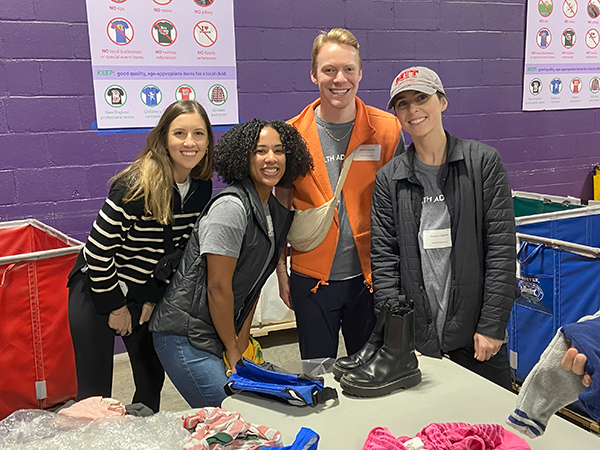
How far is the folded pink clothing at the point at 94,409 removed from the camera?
1.27m

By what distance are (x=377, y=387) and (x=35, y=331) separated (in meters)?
2.03

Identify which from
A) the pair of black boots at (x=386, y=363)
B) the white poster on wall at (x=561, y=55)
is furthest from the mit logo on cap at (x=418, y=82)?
the white poster on wall at (x=561, y=55)

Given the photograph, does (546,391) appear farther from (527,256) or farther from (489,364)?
(527,256)

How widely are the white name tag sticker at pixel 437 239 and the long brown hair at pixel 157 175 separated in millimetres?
884

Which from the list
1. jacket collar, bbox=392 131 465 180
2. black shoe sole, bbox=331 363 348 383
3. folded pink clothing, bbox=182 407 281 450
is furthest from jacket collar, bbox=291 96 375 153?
folded pink clothing, bbox=182 407 281 450

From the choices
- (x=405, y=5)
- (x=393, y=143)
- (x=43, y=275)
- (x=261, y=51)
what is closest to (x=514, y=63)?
(x=405, y=5)

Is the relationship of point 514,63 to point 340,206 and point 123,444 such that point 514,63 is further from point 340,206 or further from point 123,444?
point 123,444

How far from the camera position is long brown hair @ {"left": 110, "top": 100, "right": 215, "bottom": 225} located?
1832 mm

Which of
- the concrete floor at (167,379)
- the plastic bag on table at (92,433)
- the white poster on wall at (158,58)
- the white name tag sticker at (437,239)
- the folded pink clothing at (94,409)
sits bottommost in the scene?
the concrete floor at (167,379)

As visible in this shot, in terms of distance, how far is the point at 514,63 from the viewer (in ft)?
14.9

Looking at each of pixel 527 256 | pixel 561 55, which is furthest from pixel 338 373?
pixel 561 55

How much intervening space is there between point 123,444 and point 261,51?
312cm

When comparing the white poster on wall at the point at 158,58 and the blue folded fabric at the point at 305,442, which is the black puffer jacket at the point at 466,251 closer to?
the blue folded fabric at the point at 305,442

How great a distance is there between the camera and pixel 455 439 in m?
1.12
